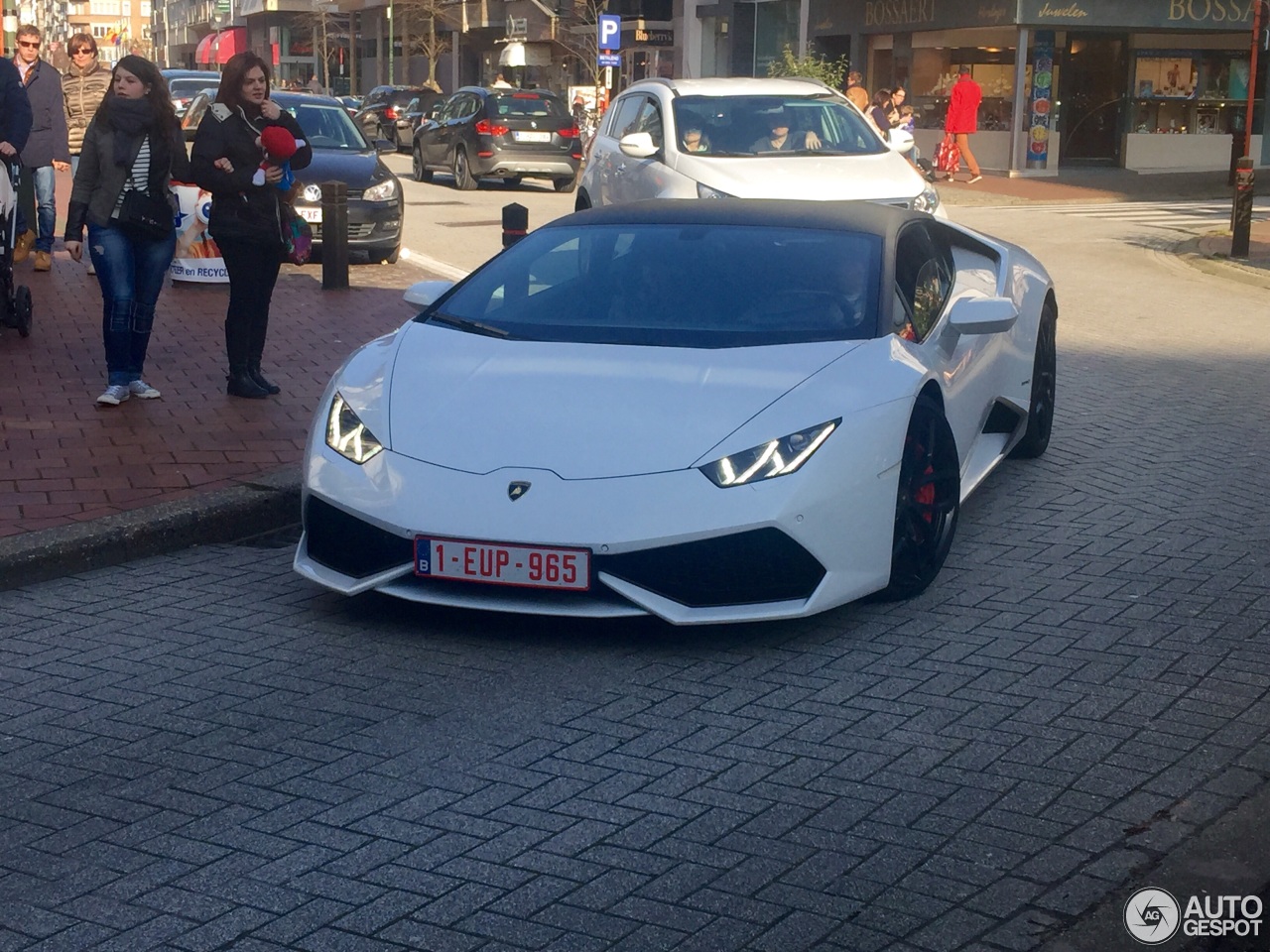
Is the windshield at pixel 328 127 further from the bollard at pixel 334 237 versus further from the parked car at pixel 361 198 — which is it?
the bollard at pixel 334 237

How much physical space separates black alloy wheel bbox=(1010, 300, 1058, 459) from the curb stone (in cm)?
330

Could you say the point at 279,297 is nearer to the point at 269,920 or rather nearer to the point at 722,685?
the point at 722,685

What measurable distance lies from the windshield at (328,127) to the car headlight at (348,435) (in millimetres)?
11421

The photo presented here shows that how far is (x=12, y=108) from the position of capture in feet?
34.2

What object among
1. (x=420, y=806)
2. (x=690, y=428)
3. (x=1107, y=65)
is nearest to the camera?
(x=420, y=806)

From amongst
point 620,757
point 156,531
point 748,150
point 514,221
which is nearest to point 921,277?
point 620,757

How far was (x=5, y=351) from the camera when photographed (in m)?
9.99

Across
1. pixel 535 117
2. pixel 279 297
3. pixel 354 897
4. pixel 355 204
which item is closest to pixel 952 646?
pixel 354 897

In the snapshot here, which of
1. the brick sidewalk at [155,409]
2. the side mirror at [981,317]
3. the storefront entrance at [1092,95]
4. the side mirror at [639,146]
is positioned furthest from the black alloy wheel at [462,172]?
the side mirror at [981,317]

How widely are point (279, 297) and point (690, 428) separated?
839 centimetres

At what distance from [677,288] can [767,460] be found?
1236mm

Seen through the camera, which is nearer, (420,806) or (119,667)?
(420,806)

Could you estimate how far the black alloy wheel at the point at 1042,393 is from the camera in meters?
7.88

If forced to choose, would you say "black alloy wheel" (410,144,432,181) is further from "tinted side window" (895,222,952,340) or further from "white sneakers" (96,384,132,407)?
"tinted side window" (895,222,952,340)
